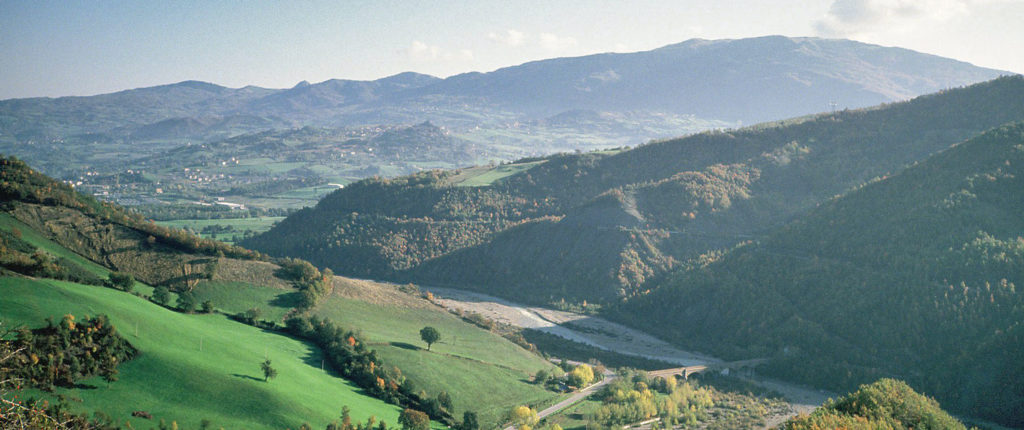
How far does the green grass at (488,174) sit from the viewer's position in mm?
165000

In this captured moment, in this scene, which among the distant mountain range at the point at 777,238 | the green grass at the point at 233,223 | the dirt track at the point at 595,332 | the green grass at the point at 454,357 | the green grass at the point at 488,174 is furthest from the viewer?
the green grass at the point at 488,174

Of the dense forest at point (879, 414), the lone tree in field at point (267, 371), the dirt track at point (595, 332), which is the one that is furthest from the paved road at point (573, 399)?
the dense forest at point (879, 414)

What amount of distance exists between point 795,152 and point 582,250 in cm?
5507

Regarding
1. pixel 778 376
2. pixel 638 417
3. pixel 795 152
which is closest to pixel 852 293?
pixel 778 376

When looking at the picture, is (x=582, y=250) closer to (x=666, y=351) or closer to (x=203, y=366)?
(x=666, y=351)

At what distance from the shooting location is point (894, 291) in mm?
82312

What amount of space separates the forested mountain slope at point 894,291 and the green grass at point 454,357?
31483 mm

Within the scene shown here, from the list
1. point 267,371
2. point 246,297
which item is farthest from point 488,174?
point 267,371

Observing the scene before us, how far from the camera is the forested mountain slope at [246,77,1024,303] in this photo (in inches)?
4742

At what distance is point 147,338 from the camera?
45438 millimetres

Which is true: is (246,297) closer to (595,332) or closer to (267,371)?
(267,371)

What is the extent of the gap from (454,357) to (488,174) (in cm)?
11048

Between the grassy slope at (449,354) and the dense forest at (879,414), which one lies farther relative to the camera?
the grassy slope at (449,354)

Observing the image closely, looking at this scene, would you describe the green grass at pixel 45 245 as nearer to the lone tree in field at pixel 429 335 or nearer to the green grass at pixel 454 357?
the green grass at pixel 454 357
